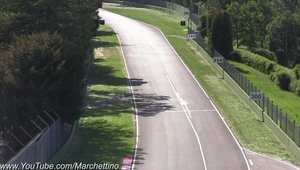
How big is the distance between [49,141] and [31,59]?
5.52 meters

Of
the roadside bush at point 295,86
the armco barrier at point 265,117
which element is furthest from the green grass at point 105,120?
the roadside bush at point 295,86

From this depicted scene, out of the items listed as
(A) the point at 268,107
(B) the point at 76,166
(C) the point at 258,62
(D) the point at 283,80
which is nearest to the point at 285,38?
(C) the point at 258,62

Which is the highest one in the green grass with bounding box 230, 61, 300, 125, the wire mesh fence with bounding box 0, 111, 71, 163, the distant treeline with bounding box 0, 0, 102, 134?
the distant treeline with bounding box 0, 0, 102, 134

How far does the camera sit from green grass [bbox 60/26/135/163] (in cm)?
3699

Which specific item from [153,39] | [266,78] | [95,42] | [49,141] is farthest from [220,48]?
[49,141]

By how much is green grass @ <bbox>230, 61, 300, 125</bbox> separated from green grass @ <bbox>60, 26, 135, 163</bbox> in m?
15.3

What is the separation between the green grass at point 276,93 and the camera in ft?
175

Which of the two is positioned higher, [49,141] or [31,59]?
[31,59]

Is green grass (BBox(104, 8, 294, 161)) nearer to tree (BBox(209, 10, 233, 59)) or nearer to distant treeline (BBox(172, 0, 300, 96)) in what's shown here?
tree (BBox(209, 10, 233, 59))

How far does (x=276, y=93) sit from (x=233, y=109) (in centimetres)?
1275

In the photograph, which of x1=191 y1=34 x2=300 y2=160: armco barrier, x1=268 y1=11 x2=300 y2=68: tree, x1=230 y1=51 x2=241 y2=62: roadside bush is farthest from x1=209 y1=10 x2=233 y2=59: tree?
x1=268 y1=11 x2=300 y2=68: tree

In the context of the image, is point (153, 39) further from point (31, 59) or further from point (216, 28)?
point (31, 59)

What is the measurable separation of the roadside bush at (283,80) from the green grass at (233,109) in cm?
715

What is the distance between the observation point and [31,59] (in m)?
34.8
